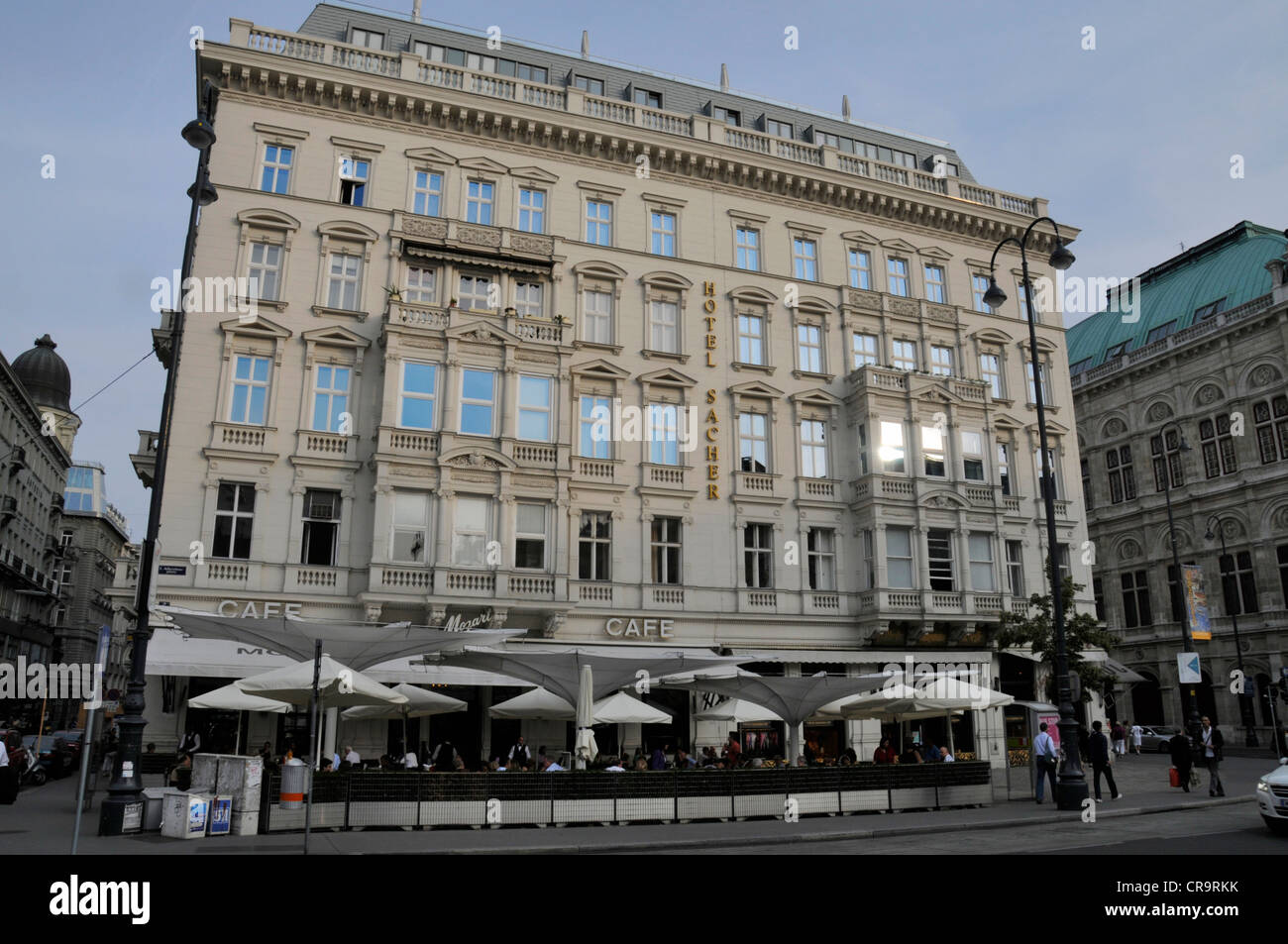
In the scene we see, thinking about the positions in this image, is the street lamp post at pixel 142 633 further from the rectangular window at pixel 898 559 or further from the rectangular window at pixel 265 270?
the rectangular window at pixel 898 559

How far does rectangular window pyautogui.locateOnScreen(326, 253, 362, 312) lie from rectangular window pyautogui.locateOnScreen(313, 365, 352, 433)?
228cm

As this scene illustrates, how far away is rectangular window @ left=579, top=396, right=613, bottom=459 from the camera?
32281 millimetres

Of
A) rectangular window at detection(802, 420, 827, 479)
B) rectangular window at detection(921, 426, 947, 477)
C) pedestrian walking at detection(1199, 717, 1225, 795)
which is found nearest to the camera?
pedestrian walking at detection(1199, 717, 1225, 795)

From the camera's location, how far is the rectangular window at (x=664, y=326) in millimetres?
34375

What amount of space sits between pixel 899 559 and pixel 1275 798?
19.7m

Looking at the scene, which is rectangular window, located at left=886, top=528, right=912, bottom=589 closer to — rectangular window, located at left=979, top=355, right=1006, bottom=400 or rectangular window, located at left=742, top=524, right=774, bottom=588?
rectangular window, located at left=742, top=524, right=774, bottom=588

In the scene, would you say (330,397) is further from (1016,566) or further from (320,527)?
(1016,566)

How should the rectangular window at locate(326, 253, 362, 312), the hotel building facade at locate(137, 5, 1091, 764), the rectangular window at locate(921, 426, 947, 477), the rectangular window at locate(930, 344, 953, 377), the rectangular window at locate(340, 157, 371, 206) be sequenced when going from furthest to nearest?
the rectangular window at locate(930, 344, 953, 377)
the rectangular window at locate(921, 426, 947, 477)
the rectangular window at locate(340, 157, 371, 206)
the rectangular window at locate(326, 253, 362, 312)
the hotel building facade at locate(137, 5, 1091, 764)

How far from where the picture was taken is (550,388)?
3153 centimetres

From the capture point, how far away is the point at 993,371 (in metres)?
39.7

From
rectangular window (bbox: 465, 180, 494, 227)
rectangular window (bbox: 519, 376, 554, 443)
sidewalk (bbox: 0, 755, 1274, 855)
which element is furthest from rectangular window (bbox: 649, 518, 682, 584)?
sidewalk (bbox: 0, 755, 1274, 855)

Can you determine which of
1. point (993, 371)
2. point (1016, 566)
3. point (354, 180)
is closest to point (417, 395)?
point (354, 180)

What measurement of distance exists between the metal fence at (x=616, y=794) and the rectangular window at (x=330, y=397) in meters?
14.6
